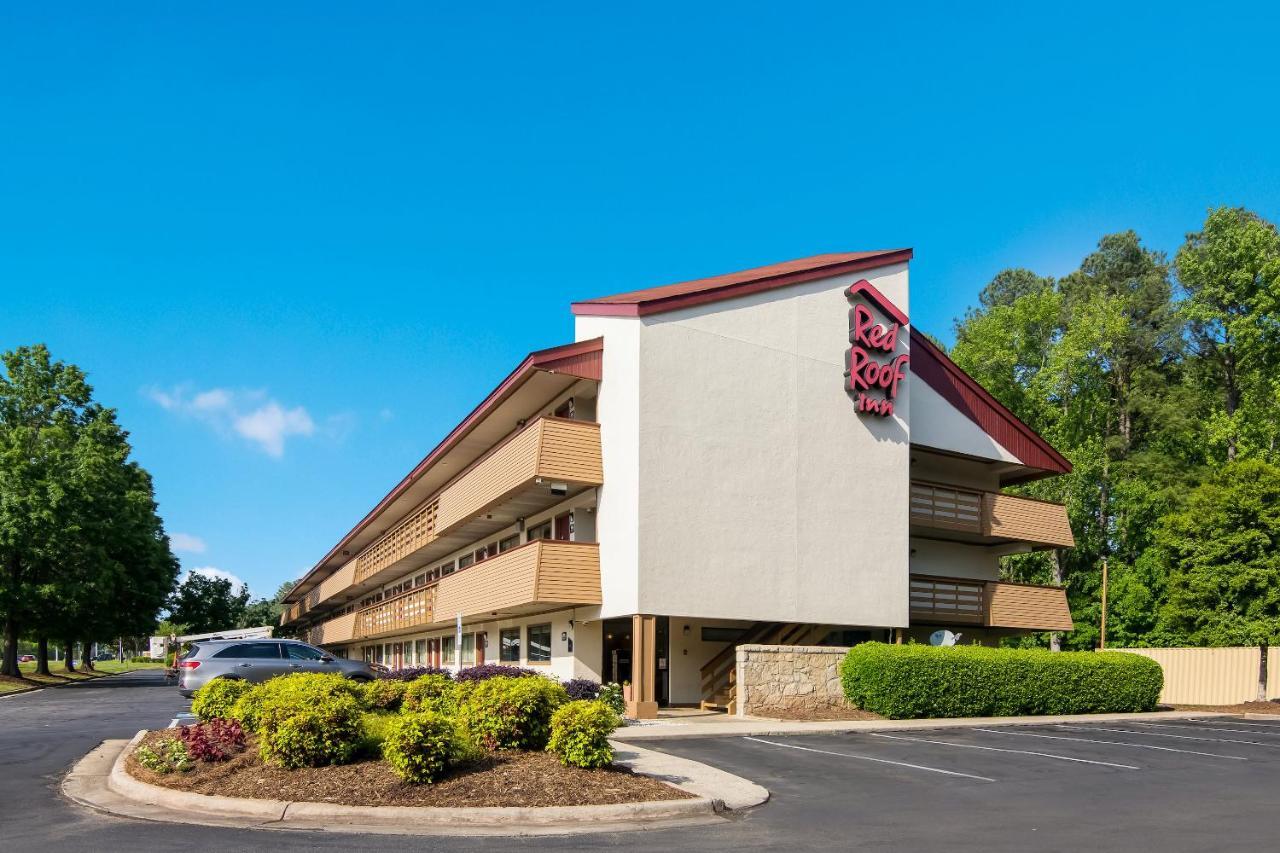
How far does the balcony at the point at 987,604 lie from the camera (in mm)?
31891

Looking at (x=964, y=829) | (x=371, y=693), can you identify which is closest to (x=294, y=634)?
(x=371, y=693)

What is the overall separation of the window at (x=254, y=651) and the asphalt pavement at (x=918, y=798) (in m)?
2.24

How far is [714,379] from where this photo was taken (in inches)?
1048

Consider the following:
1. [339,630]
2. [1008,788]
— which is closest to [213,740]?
[1008,788]

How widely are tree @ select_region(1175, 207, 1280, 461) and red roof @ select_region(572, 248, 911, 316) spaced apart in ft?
88.2

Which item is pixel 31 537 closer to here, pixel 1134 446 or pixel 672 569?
pixel 672 569

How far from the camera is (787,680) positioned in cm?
2562

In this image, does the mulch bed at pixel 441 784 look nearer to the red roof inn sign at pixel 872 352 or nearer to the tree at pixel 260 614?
the red roof inn sign at pixel 872 352

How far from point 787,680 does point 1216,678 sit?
20.3 meters

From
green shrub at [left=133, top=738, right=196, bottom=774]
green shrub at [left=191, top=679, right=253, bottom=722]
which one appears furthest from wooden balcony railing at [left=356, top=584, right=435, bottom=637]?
green shrub at [left=133, top=738, right=196, bottom=774]

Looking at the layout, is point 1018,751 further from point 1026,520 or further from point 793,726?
point 1026,520

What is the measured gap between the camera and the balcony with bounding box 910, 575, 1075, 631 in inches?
1256

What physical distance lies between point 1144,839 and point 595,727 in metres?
5.87

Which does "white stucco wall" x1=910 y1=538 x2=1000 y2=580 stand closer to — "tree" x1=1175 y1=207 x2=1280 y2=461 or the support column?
the support column
